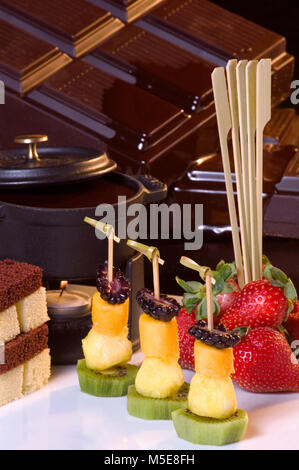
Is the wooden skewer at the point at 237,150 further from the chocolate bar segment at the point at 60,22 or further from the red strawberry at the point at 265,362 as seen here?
the chocolate bar segment at the point at 60,22

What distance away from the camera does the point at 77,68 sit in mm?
2533

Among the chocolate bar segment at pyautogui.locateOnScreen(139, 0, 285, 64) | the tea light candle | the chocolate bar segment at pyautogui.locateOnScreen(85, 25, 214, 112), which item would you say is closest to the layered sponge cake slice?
the tea light candle

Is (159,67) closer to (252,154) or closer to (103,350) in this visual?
(252,154)

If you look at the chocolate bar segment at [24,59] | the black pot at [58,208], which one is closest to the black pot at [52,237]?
the black pot at [58,208]

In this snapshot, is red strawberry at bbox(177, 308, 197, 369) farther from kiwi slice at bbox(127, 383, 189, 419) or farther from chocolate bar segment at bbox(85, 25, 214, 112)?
chocolate bar segment at bbox(85, 25, 214, 112)

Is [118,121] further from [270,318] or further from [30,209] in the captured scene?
[270,318]

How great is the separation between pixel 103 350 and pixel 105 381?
6cm

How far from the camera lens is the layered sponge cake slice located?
155 centimetres

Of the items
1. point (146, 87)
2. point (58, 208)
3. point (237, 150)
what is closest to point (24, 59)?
point (146, 87)

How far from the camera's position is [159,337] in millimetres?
1492

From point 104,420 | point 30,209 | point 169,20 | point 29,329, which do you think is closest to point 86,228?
point 30,209

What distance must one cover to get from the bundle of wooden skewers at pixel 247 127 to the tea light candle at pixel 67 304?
33 cm

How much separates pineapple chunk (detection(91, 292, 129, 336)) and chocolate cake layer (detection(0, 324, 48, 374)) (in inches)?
4.4

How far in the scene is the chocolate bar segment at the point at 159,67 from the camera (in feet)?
8.32
